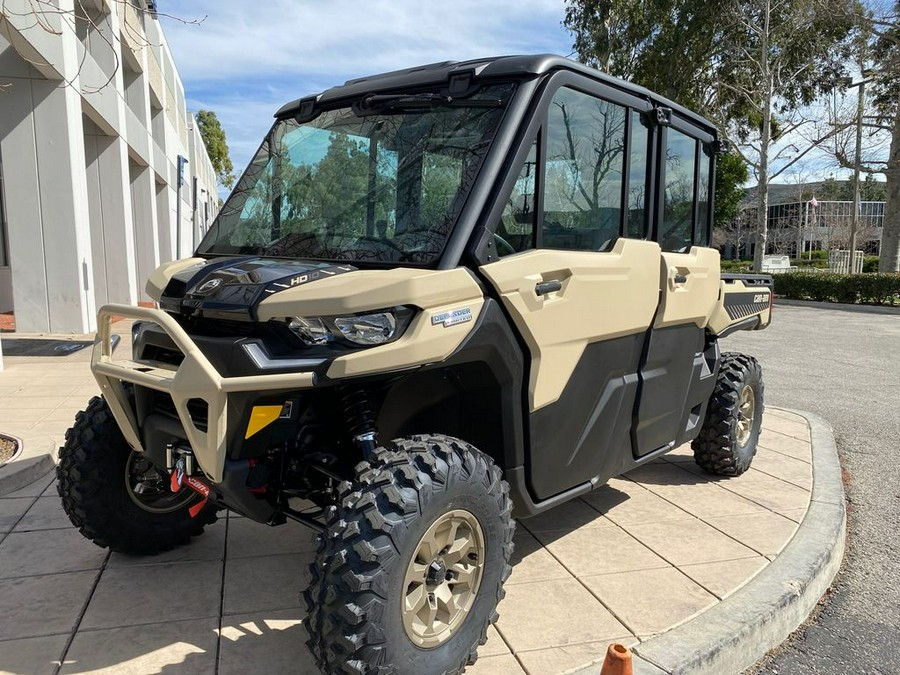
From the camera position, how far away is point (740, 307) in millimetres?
5203

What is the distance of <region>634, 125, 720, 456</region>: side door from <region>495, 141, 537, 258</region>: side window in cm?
117

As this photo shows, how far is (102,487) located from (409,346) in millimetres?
1929

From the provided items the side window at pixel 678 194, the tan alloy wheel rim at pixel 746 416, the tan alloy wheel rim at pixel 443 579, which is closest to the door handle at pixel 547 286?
the tan alloy wheel rim at pixel 443 579

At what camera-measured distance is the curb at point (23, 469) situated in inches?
182

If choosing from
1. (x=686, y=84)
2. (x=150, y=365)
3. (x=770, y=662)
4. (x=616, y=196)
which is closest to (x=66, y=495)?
(x=150, y=365)

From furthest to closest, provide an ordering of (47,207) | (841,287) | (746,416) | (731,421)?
1. (841,287)
2. (47,207)
3. (746,416)
4. (731,421)

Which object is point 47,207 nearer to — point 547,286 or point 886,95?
point 547,286

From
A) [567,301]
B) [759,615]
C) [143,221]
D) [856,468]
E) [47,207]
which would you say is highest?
[143,221]

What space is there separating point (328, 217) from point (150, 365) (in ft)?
3.22

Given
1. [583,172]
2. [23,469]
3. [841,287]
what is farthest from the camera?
[841,287]

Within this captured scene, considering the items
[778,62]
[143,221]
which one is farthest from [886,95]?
[143,221]

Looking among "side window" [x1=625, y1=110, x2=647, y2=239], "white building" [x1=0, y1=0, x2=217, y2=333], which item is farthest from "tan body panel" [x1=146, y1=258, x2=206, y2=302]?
"white building" [x1=0, y1=0, x2=217, y2=333]

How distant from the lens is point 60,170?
36.9 ft

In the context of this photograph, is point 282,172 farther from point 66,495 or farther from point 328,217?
point 66,495
